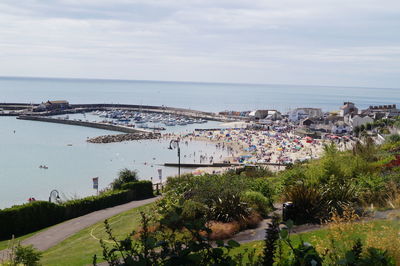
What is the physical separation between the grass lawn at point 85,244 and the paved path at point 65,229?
53 centimetres

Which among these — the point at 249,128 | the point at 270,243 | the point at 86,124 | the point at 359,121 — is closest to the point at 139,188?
the point at 270,243

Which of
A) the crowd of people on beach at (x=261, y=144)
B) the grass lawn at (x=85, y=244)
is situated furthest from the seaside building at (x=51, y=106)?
the grass lawn at (x=85, y=244)

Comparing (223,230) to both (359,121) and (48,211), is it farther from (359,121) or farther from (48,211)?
(359,121)

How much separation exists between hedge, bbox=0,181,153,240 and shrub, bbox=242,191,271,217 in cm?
1054

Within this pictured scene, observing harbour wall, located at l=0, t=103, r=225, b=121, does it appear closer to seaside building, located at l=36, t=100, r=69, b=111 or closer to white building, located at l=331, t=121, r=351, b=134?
seaside building, located at l=36, t=100, r=69, b=111

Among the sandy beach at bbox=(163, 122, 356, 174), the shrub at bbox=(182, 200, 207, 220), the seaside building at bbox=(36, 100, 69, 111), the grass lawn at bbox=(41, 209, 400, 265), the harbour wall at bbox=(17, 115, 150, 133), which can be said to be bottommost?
the sandy beach at bbox=(163, 122, 356, 174)

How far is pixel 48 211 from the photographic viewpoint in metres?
19.2

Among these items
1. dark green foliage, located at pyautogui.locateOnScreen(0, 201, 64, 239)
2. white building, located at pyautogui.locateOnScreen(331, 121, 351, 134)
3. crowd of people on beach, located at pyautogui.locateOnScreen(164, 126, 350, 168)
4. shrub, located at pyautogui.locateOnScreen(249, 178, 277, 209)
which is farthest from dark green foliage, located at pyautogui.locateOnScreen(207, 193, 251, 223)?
white building, located at pyautogui.locateOnScreen(331, 121, 351, 134)

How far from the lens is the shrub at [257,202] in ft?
42.2

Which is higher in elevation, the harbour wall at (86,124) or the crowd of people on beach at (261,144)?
the harbour wall at (86,124)

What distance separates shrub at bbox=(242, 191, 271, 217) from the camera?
1287 centimetres

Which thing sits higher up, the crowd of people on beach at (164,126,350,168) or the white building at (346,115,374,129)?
the white building at (346,115,374,129)

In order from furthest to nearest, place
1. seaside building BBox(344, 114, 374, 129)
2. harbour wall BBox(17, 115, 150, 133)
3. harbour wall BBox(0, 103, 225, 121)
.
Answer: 1. harbour wall BBox(0, 103, 225, 121)
2. harbour wall BBox(17, 115, 150, 133)
3. seaside building BBox(344, 114, 374, 129)

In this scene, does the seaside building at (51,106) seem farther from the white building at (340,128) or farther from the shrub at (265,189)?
the shrub at (265,189)
